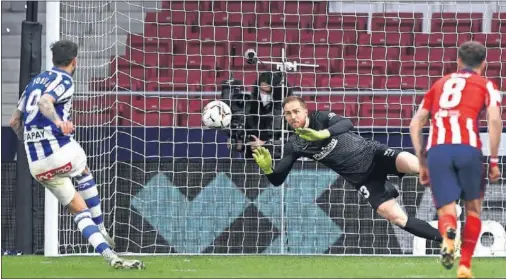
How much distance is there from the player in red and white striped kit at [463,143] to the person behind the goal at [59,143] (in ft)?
8.65

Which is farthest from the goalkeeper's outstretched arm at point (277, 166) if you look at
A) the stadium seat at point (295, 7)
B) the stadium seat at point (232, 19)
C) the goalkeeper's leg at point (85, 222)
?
the stadium seat at point (295, 7)

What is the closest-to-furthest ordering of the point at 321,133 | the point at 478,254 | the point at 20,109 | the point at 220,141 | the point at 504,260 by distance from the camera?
1. the point at 20,109
2. the point at 321,133
3. the point at 504,260
4. the point at 478,254
5. the point at 220,141

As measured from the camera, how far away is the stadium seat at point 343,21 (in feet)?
49.8

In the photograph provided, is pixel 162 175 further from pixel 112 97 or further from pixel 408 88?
pixel 408 88

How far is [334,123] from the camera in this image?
436 inches

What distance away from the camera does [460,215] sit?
520 inches

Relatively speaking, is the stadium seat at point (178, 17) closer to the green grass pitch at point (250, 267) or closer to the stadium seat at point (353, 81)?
the stadium seat at point (353, 81)

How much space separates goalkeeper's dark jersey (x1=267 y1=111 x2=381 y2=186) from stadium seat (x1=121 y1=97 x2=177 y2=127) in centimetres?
330

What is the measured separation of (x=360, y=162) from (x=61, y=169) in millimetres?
A: 3079

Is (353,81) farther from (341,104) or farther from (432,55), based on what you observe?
(432,55)

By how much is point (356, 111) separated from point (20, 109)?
231 inches

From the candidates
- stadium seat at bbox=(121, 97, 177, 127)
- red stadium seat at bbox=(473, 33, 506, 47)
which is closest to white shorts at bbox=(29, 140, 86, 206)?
stadium seat at bbox=(121, 97, 177, 127)

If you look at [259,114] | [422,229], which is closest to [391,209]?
[422,229]

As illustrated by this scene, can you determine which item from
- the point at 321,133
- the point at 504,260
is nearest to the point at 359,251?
the point at 504,260
